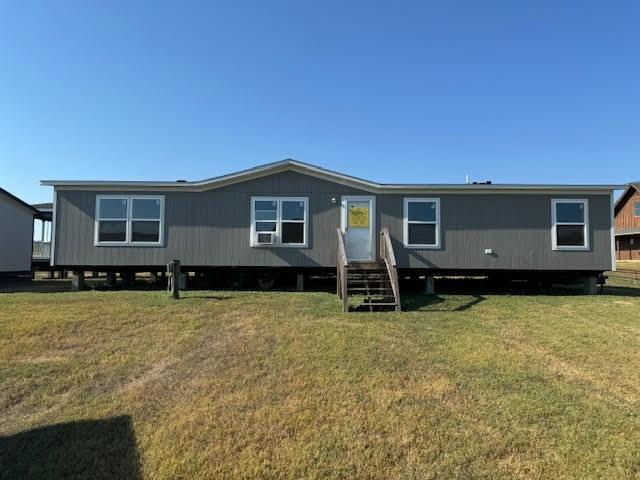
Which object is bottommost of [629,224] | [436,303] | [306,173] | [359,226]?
[436,303]

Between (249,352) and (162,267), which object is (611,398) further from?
(162,267)

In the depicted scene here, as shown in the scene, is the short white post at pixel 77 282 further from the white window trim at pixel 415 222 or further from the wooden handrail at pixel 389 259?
the white window trim at pixel 415 222

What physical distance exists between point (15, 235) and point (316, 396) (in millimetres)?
17594

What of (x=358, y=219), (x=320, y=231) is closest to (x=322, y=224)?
(x=320, y=231)

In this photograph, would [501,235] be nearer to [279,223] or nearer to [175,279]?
[279,223]

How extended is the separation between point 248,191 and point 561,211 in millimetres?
8620

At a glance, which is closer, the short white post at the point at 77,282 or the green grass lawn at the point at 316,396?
the green grass lawn at the point at 316,396

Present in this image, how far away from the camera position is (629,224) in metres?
36.5

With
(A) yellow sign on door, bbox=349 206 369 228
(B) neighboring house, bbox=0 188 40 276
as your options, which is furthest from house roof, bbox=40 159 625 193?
(B) neighboring house, bbox=0 188 40 276

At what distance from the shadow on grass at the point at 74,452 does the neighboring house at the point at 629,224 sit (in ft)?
125

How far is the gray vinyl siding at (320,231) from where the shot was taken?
43.8 ft

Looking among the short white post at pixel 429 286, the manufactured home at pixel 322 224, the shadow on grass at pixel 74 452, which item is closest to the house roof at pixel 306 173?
the manufactured home at pixel 322 224

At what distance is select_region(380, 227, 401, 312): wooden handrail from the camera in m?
10.5

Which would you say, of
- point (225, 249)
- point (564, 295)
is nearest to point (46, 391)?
point (225, 249)
